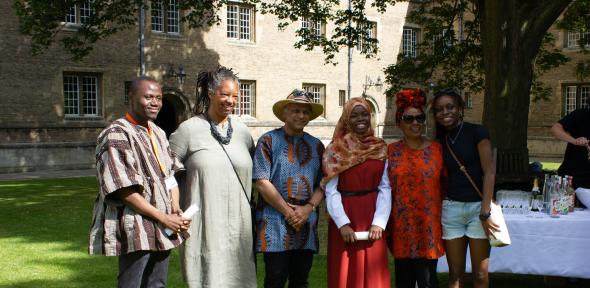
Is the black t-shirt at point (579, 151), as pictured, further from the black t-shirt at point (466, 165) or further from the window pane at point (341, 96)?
the window pane at point (341, 96)

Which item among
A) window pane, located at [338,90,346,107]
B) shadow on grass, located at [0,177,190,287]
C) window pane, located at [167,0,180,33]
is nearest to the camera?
shadow on grass, located at [0,177,190,287]

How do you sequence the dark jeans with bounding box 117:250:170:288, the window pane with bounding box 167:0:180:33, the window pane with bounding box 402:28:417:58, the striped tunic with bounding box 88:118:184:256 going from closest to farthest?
the striped tunic with bounding box 88:118:184:256 → the dark jeans with bounding box 117:250:170:288 → the window pane with bounding box 167:0:180:33 → the window pane with bounding box 402:28:417:58

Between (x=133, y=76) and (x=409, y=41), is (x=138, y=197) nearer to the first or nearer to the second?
(x=133, y=76)

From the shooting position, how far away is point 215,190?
13.4ft

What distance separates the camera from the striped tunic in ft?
11.7

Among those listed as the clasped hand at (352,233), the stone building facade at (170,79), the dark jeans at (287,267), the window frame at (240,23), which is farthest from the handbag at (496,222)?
the window frame at (240,23)

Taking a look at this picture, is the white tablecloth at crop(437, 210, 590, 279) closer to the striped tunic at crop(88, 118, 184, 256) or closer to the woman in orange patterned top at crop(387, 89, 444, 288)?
the woman in orange patterned top at crop(387, 89, 444, 288)

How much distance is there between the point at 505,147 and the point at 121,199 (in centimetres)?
806

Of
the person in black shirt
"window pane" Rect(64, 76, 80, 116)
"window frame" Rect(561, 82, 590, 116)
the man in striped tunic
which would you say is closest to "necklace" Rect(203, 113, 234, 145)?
the man in striped tunic

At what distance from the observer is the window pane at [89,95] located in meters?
23.3

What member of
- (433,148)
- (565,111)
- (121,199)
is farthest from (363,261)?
(565,111)

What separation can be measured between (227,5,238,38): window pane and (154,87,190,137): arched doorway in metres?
3.92

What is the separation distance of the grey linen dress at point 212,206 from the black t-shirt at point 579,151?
10.5ft

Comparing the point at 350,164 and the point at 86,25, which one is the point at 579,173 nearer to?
the point at 350,164
